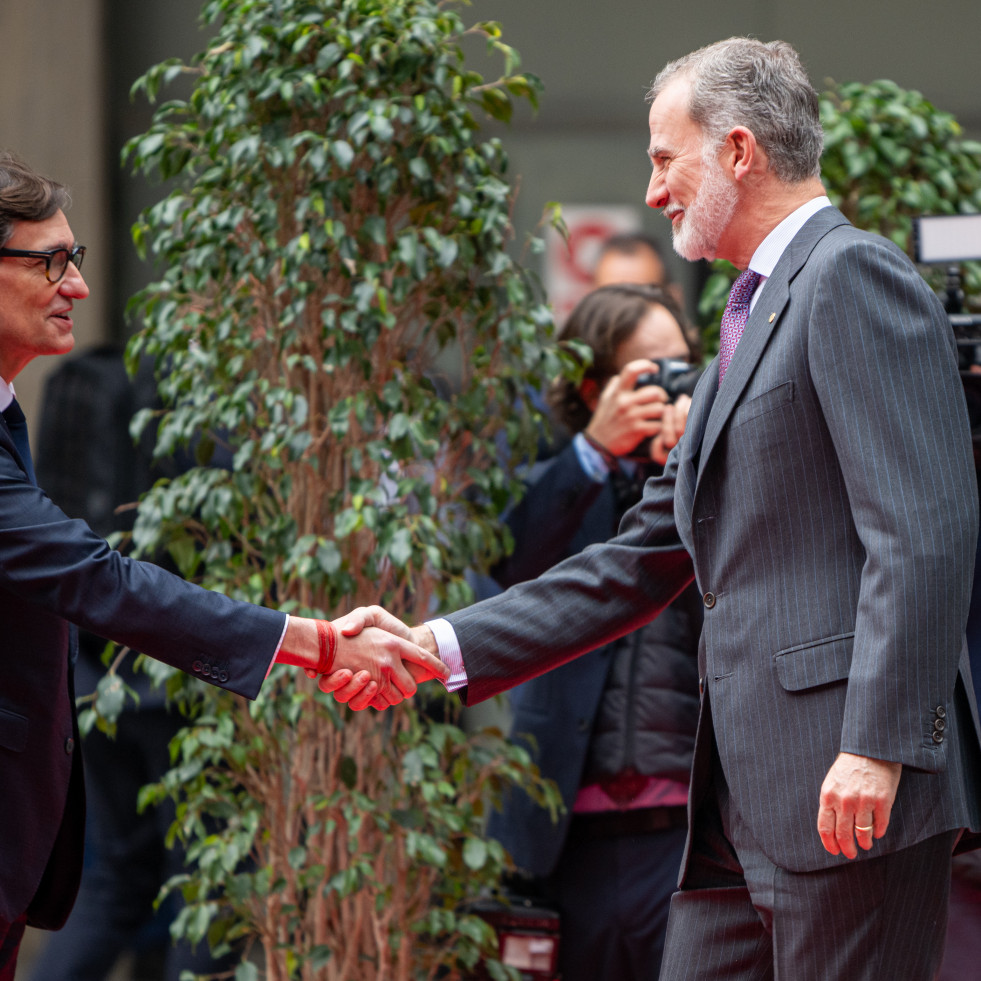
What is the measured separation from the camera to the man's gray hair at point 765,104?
1840 mm

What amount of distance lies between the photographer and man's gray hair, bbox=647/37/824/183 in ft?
2.97

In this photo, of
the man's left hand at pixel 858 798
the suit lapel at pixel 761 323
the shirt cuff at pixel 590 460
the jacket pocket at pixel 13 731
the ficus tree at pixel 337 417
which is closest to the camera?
the man's left hand at pixel 858 798

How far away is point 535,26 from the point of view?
416cm

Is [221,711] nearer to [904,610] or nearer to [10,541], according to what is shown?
[10,541]

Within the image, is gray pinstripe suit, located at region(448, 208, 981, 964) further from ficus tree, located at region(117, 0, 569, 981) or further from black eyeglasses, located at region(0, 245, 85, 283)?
black eyeglasses, located at region(0, 245, 85, 283)

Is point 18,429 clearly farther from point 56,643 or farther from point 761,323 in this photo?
→ point 761,323

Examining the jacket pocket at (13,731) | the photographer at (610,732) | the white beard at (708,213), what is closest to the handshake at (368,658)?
the jacket pocket at (13,731)

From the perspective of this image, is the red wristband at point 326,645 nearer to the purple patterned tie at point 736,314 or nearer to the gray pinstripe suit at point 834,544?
the gray pinstripe suit at point 834,544

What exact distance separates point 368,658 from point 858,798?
1049 mm

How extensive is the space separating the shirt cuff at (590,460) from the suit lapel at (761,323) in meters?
1.08

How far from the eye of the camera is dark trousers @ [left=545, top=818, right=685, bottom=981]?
9.00ft

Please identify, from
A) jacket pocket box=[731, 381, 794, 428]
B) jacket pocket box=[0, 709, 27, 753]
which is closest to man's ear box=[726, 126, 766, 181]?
jacket pocket box=[731, 381, 794, 428]

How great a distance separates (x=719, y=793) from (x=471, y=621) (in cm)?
55

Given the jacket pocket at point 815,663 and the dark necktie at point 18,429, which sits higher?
the dark necktie at point 18,429
